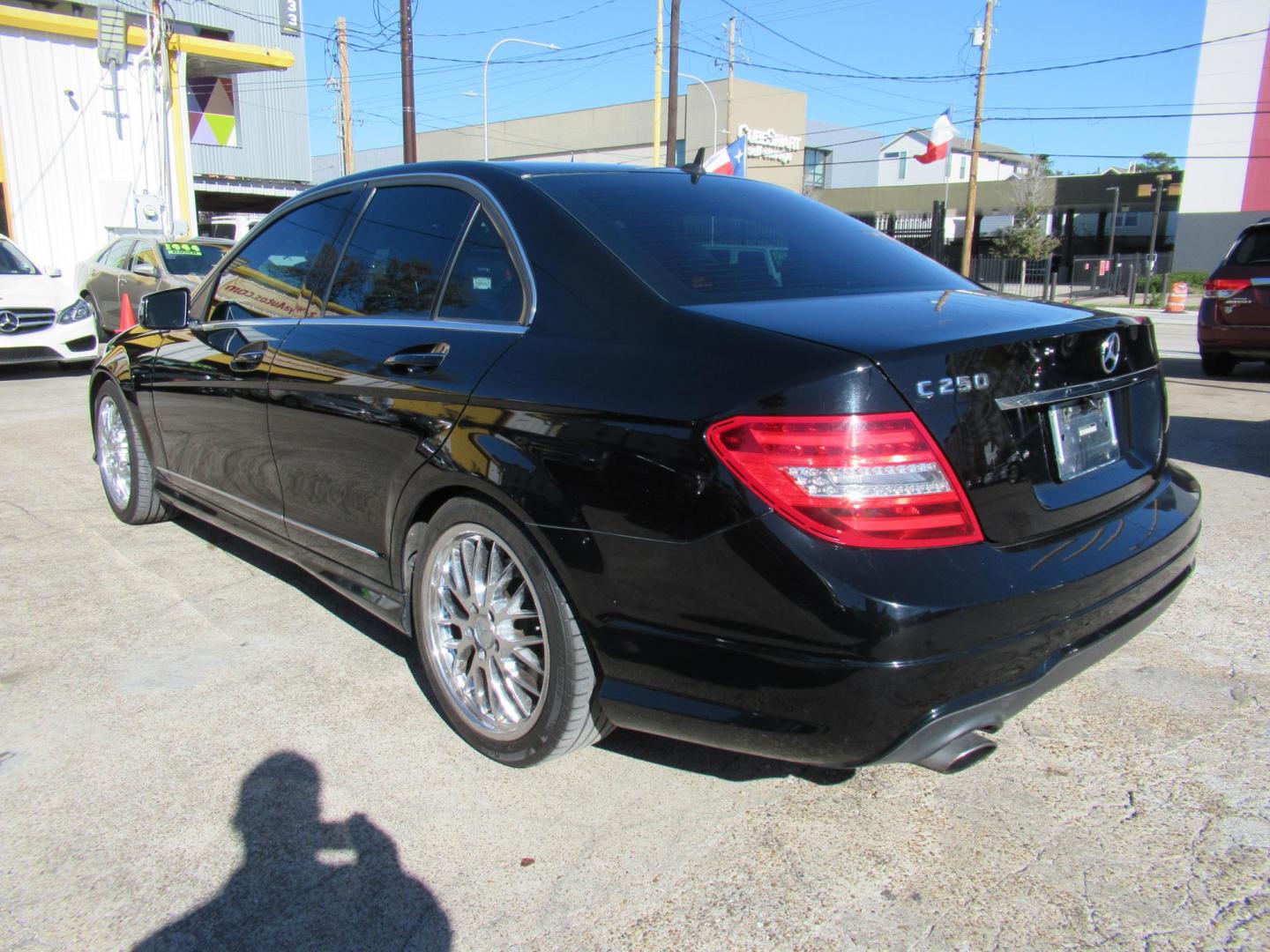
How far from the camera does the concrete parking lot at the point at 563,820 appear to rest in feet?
6.93

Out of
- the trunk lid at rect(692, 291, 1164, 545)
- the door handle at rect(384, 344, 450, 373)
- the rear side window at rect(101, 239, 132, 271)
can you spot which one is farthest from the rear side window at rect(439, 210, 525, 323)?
the rear side window at rect(101, 239, 132, 271)

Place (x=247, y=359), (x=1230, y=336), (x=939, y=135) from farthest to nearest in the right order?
(x=939, y=135), (x=1230, y=336), (x=247, y=359)

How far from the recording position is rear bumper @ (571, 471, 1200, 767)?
194 centimetres

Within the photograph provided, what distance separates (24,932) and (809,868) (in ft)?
5.67

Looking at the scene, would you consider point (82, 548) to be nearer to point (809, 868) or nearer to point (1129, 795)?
point (809, 868)

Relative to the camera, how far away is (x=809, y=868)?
229 cm

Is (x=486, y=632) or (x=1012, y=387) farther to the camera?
(x=486, y=632)

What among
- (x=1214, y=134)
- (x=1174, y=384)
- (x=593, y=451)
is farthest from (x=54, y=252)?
(x=1214, y=134)

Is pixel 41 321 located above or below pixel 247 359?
below

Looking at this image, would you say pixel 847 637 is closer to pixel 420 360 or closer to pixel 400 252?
pixel 420 360

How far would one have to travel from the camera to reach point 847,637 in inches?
76.0

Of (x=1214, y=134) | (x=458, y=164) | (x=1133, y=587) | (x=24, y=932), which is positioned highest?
(x=1214, y=134)

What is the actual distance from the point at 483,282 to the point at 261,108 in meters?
41.6

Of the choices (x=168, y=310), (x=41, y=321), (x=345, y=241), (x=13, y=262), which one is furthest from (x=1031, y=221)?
(x=345, y=241)
